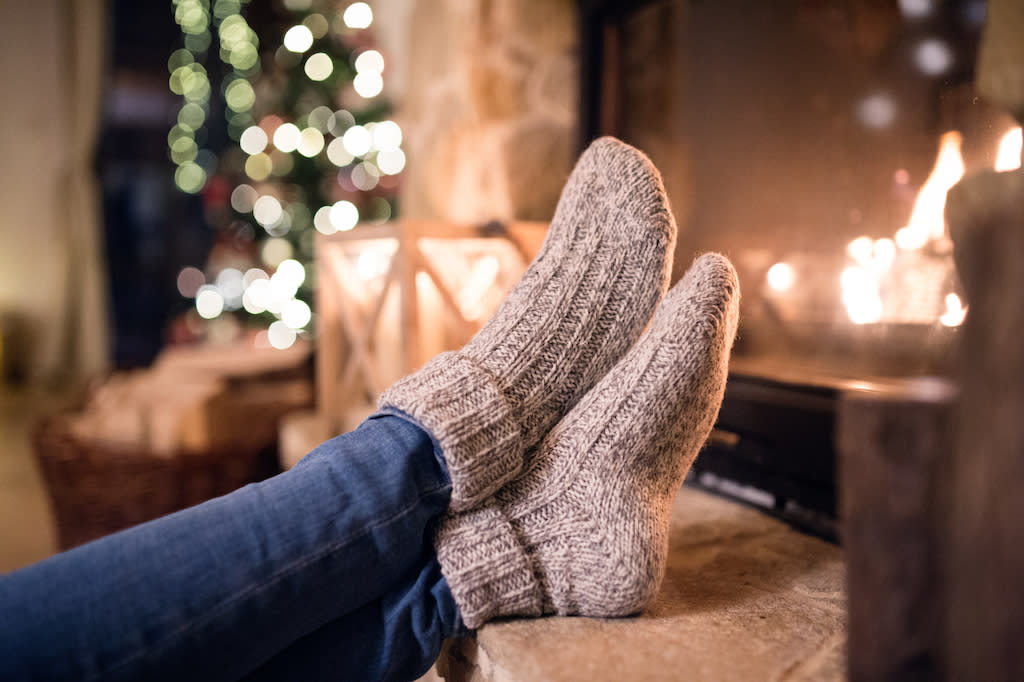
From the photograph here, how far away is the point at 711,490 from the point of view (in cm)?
100

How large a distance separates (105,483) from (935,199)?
4.78 feet

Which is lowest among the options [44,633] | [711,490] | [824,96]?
[711,490]

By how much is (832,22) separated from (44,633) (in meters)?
1.02

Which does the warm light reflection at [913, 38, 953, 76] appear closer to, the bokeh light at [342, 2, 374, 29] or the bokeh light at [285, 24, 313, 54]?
the bokeh light at [342, 2, 374, 29]

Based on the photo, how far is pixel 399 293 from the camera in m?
1.12

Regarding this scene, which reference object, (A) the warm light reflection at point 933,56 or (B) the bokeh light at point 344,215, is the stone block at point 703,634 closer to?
(A) the warm light reflection at point 933,56

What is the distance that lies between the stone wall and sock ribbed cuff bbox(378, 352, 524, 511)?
798mm

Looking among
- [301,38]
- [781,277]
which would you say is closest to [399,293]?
[781,277]

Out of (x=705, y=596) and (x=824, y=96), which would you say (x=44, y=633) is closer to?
(x=705, y=596)

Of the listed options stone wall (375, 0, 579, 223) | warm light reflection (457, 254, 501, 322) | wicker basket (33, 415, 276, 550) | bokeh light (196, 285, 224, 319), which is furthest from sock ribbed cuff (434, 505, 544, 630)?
bokeh light (196, 285, 224, 319)

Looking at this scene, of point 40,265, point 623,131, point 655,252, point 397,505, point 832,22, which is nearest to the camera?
point 397,505

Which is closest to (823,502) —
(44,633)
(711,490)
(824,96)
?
(711,490)

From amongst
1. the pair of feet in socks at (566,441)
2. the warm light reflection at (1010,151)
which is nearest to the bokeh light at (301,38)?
the pair of feet in socks at (566,441)

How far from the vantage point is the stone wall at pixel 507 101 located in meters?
1.31
